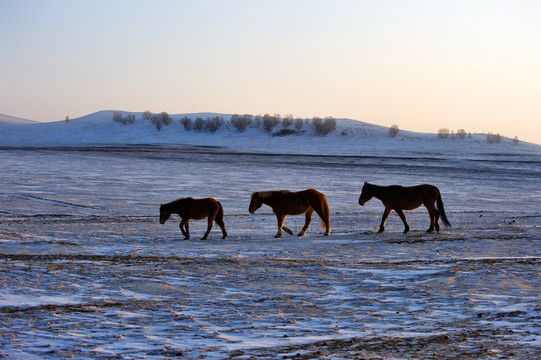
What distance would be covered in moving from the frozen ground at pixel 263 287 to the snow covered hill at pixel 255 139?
50863 millimetres

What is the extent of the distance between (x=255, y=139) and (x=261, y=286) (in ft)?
249

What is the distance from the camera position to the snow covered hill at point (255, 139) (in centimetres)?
7175

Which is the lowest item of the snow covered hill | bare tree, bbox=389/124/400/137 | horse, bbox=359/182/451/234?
horse, bbox=359/182/451/234

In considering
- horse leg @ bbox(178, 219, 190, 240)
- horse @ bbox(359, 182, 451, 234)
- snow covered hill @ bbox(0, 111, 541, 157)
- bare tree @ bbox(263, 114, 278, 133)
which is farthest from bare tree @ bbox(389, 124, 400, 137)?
horse leg @ bbox(178, 219, 190, 240)

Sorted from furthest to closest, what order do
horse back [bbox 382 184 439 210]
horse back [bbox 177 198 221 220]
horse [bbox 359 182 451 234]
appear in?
horse back [bbox 382 184 439 210], horse [bbox 359 182 451 234], horse back [bbox 177 198 221 220]

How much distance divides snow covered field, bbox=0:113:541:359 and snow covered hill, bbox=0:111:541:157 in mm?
50168

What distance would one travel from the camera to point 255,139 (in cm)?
8444

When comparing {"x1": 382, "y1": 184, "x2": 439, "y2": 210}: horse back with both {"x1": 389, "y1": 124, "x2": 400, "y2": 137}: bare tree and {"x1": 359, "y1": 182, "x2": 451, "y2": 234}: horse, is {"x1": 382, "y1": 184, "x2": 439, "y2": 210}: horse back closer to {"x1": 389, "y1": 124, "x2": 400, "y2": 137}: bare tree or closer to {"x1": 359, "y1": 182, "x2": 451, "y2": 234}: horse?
{"x1": 359, "y1": 182, "x2": 451, "y2": 234}: horse

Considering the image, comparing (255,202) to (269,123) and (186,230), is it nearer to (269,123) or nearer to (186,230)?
(186,230)

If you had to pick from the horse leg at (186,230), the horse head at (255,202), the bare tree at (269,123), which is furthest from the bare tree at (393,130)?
the horse leg at (186,230)

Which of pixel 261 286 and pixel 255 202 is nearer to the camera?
pixel 261 286

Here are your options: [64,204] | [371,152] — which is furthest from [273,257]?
[371,152]

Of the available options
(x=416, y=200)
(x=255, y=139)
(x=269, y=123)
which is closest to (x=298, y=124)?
(x=269, y=123)

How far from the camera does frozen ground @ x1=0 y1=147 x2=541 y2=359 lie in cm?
596
